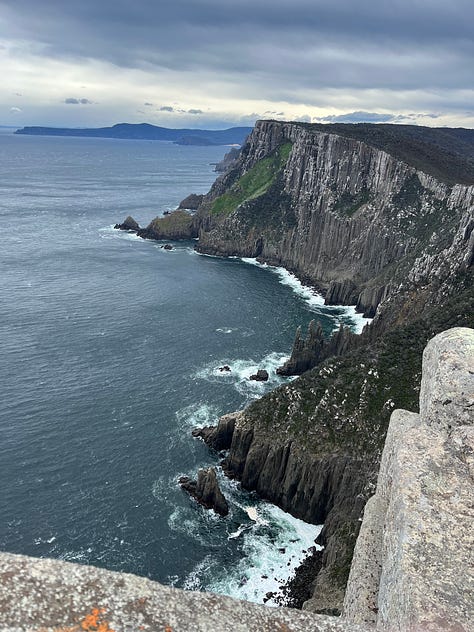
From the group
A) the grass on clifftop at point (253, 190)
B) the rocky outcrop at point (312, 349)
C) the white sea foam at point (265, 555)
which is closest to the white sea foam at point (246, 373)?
the rocky outcrop at point (312, 349)

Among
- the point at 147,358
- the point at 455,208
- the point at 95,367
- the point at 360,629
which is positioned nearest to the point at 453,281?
the point at 455,208

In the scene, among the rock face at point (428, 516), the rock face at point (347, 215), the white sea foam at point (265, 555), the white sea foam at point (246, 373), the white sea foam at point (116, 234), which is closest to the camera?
the rock face at point (428, 516)

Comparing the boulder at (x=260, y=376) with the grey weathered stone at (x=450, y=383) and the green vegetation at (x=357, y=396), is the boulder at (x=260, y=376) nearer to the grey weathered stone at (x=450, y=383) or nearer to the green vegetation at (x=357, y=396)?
the green vegetation at (x=357, y=396)

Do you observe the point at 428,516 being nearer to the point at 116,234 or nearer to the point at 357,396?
the point at 357,396

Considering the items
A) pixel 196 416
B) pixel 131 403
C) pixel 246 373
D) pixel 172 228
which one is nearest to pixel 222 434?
pixel 196 416

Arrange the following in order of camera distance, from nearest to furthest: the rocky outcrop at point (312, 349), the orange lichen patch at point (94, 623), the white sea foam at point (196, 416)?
the orange lichen patch at point (94, 623)
the white sea foam at point (196, 416)
the rocky outcrop at point (312, 349)
